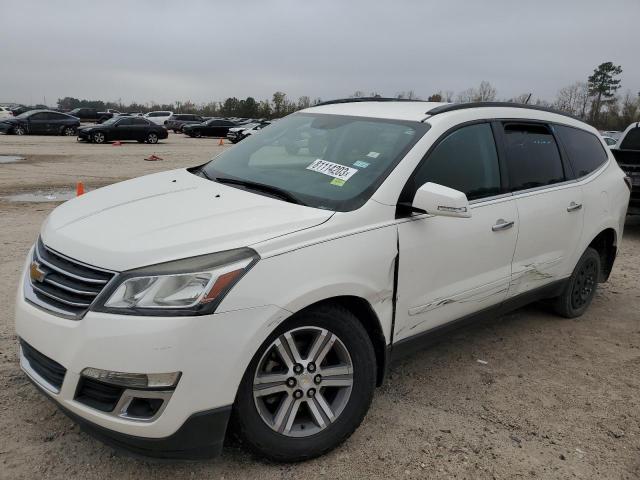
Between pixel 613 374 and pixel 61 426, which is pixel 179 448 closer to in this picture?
pixel 61 426

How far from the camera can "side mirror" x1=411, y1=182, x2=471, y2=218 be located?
2805 mm

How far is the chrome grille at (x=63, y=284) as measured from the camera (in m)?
2.32

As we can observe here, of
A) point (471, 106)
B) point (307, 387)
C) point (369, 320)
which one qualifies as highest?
point (471, 106)

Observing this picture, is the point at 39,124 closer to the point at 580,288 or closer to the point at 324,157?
the point at 324,157

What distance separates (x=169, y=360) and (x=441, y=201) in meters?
1.55

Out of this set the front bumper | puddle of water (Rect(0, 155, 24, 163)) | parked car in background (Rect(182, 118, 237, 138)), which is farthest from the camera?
parked car in background (Rect(182, 118, 237, 138))

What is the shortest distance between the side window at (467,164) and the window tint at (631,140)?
6933 millimetres

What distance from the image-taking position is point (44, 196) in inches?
402

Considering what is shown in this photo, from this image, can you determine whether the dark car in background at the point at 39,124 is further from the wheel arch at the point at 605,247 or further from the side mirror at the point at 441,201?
the side mirror at the point at 441,201

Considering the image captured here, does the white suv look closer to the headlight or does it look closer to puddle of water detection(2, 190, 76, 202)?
the headlight

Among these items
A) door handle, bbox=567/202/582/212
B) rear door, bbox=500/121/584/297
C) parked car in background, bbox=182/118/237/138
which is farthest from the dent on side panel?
parked car in background, bbox=182/118/237/138

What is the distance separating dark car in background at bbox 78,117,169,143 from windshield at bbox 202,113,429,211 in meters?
25.5

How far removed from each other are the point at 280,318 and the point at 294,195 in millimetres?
871

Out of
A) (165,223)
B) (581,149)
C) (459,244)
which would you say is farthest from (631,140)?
(165,223)
